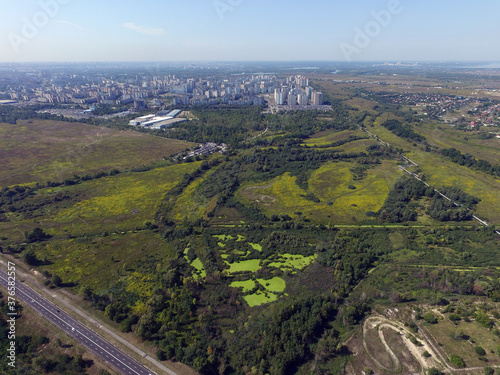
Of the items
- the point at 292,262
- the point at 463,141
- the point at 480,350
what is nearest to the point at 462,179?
the point at 463,141

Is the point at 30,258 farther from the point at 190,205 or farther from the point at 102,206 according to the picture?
the point at 190,205

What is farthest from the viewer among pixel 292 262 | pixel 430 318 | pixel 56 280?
pixel 292 262

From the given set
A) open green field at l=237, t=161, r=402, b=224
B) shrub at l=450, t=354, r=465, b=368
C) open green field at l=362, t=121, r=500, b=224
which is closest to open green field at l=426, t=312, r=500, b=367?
shrub at l=450, t=354, r=465, b=368

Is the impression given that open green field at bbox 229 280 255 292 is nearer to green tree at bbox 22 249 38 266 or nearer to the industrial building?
green tree at bbox 22 249 38 266

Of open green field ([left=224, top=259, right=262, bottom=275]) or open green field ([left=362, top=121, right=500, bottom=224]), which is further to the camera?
open green field ([left=362, top=121, right=500, bottom=224])

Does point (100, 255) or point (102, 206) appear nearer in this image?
point (100, 255)

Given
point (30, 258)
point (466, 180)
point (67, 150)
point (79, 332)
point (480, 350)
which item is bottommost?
point (79, 332)

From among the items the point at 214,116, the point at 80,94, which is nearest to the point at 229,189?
the point at 214,116
